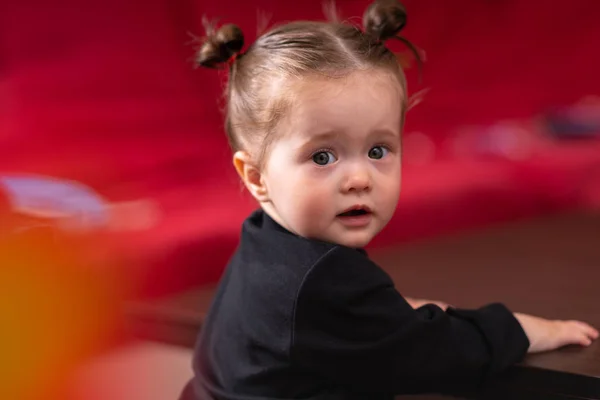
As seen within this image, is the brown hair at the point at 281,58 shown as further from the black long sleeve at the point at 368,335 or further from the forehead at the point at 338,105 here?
the black long sleeve at the point at 368,335

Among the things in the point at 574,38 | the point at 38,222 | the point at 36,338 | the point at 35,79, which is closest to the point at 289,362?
the point at 36,338

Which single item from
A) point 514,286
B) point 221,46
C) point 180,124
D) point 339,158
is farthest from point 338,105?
point 180,124

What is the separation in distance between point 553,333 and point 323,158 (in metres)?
0.34

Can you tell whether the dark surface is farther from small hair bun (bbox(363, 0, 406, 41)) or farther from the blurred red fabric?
small hair bun (bbox(363, 0, 406, 41))

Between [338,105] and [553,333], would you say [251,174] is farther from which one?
[553,333]

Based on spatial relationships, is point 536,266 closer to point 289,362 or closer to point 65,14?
point 289,362

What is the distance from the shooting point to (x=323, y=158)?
80cm

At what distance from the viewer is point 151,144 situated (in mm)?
1566

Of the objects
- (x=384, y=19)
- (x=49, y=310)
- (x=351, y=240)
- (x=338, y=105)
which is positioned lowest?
(x=49, y=310)

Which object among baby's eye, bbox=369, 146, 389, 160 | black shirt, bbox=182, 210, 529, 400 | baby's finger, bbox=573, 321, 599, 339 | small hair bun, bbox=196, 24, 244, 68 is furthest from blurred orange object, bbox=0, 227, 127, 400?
baby's finger, bbox=573, 321, 599, 339

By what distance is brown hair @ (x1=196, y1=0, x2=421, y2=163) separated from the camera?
2.59ft

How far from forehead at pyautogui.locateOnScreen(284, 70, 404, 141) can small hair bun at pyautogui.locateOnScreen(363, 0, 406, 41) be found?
0.07 meters

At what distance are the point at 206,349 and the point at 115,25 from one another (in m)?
0.80

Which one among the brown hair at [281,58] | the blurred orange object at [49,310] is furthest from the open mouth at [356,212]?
the blurred orange object at [49,310]
